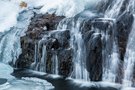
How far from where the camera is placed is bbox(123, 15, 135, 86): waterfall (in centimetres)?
1837

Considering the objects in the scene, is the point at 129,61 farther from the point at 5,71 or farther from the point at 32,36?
the point at 5,71

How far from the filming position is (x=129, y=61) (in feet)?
61.2

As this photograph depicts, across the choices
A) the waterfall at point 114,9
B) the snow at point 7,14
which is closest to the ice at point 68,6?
the waterfall at point 114,9

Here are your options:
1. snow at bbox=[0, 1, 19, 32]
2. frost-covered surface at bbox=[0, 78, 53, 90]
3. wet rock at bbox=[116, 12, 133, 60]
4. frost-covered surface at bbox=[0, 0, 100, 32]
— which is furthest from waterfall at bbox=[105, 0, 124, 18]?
snow at bbox=[0, 1, 19, 32]

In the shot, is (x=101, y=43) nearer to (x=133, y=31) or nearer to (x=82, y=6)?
(x=133, y=31)

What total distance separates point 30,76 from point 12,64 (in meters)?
2.55

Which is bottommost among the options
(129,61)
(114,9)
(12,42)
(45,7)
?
(129,61)

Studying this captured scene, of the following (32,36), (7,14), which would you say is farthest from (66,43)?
(7,14)

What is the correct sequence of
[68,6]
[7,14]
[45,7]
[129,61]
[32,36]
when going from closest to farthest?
[129,61] < [32,36] < [68,6] < [45,7] < [7,14]

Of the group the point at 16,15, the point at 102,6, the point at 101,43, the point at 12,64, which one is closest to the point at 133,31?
the point at 101,43

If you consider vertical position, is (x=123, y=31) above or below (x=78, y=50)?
above

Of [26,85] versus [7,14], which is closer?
[26,85]

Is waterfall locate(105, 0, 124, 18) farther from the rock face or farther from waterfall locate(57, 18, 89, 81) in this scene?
waterfall locate(57, 18, 89, 81)

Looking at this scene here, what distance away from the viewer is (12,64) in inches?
882
